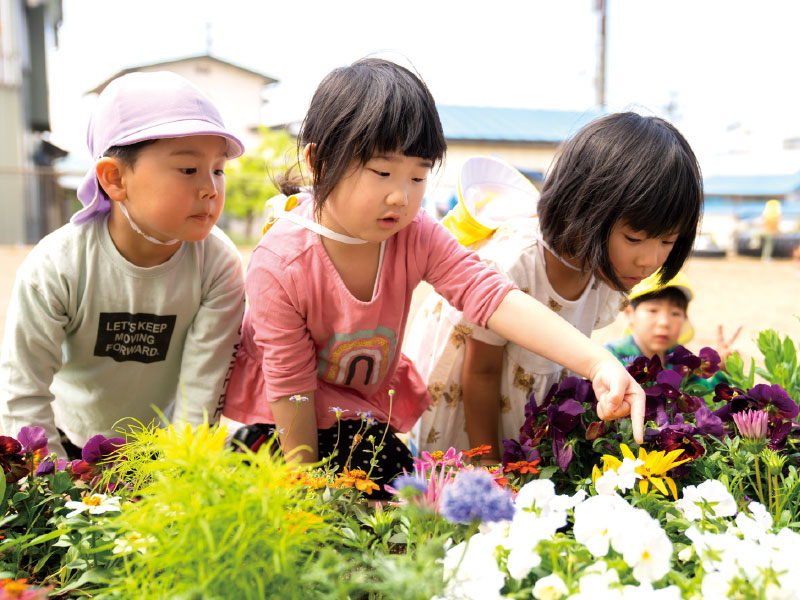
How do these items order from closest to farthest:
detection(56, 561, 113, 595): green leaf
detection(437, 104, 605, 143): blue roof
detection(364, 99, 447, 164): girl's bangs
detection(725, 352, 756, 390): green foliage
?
detection(56, 561, 113, 595): green leaf < detection(364, 99, 447, 164): girl's bangs < detection(725, 352, 756, 390): green foliage < detection(437, 104, 605, 143): blue roof

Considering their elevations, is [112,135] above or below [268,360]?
above

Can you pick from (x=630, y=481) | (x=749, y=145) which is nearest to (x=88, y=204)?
(x=630, y=481)

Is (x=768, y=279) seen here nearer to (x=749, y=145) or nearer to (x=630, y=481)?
(x=630, y=481)

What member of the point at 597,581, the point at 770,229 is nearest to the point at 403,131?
the point at 597,581

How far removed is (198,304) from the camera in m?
2.07

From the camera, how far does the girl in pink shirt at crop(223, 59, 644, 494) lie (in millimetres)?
1608

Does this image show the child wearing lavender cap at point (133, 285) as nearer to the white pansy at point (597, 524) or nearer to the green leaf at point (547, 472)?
the green leaf at point (547, 472)

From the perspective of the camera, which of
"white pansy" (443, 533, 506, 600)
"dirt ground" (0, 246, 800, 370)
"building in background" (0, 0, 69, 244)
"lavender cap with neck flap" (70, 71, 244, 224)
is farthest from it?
"building in background" (0, 0, 69, 244)

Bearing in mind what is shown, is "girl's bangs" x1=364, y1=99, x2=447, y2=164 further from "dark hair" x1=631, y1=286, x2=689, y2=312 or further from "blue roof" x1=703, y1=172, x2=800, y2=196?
"blue roof" x1=703, y1=172, x2=800, y2=196

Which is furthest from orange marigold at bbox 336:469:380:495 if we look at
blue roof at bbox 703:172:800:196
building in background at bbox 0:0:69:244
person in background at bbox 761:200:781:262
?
blue roof at bbox 703:172:800:196

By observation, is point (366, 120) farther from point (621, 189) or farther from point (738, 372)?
point (738, 372)

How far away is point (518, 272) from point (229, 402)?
3.09ft

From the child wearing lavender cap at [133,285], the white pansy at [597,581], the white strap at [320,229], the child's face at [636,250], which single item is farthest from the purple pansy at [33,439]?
the child's face at [636,250]

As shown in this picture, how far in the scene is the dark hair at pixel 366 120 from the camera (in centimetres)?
159
